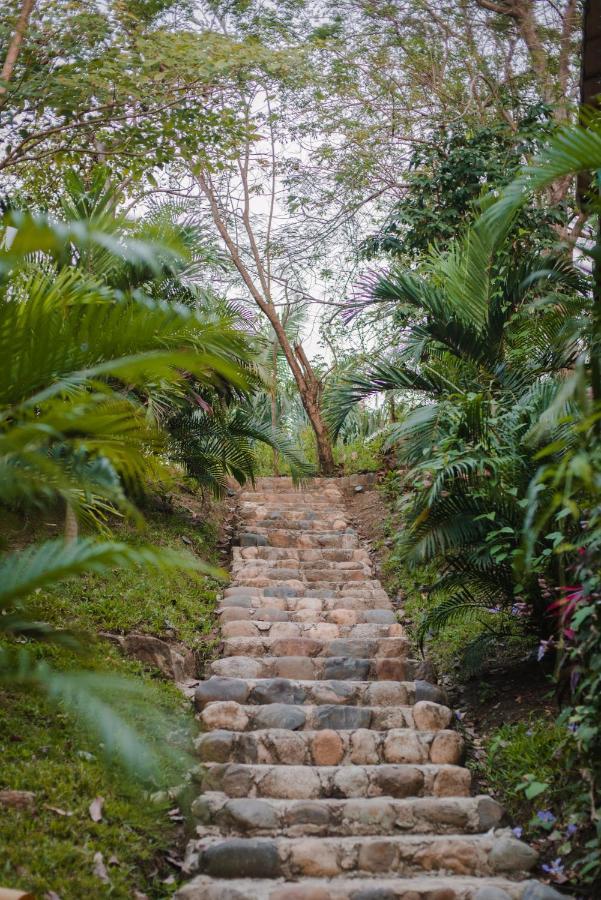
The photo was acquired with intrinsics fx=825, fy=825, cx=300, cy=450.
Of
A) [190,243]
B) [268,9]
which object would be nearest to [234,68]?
[190,243]

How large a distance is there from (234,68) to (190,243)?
4.87ft

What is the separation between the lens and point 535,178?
9.13 feet

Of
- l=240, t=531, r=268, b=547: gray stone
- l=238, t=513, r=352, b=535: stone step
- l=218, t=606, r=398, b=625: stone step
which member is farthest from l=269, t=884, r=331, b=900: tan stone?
l=238, t=513, r=352, b=535: stone step

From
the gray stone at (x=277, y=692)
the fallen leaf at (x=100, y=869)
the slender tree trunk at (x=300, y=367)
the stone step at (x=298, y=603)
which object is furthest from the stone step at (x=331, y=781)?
the slender tree trunk at (x=300, y=367)

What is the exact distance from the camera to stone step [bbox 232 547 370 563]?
6.95 meters

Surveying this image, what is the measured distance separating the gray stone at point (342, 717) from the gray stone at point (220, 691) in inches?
17.4

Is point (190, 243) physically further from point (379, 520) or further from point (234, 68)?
point (379, 520)

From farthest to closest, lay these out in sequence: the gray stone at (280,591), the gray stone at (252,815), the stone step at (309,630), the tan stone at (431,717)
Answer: the gray stone at (280,591) → the stone step at (309,630) → the tan stone at (431,717) → the gray stone at (252,815)

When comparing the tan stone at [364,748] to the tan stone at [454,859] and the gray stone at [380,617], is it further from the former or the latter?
the gray stone at [380,617]

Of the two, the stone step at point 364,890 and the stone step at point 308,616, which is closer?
the stone step at point 364,890

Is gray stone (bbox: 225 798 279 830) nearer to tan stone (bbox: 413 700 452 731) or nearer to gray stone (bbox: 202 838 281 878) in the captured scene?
gray stone (bbox: 202 838 281 878)

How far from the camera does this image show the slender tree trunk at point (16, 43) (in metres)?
5.56

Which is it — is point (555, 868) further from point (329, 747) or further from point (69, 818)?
point (69, 818)

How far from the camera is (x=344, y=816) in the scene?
11.2ft
